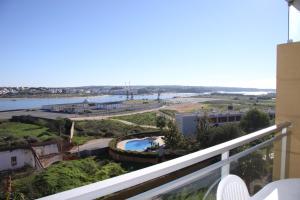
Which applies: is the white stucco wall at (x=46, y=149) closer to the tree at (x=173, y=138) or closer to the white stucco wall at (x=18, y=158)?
the white stucco wall at (x=18, y=158)

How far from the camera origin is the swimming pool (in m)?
22.2

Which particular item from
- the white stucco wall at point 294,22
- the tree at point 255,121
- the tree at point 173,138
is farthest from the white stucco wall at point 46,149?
the white stucco wall at point 294,22

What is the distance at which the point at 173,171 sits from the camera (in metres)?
1.10

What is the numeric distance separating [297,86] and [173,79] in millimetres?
72538

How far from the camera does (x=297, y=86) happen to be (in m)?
2.74

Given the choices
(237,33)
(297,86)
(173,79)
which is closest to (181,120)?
(237,33)

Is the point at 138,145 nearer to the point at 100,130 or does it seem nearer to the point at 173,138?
the point at 173,138

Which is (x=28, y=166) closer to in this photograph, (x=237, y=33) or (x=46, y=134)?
(x=46, y=134)

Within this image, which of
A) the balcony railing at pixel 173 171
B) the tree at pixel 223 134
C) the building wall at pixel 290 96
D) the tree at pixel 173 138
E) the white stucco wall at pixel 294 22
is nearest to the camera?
the balcony railing at pixel 173 171

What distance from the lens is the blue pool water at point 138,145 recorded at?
72.7 ft

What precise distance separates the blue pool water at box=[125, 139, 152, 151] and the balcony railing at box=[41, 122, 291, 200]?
20.5 meters

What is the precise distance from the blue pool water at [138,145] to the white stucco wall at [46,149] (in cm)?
521

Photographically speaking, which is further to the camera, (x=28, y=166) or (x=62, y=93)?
(x=62, y=93)

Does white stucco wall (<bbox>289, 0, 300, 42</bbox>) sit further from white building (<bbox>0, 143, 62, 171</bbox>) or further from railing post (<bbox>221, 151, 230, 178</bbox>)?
white building (<bbox>0, 143, 62, 171</bbox>)
